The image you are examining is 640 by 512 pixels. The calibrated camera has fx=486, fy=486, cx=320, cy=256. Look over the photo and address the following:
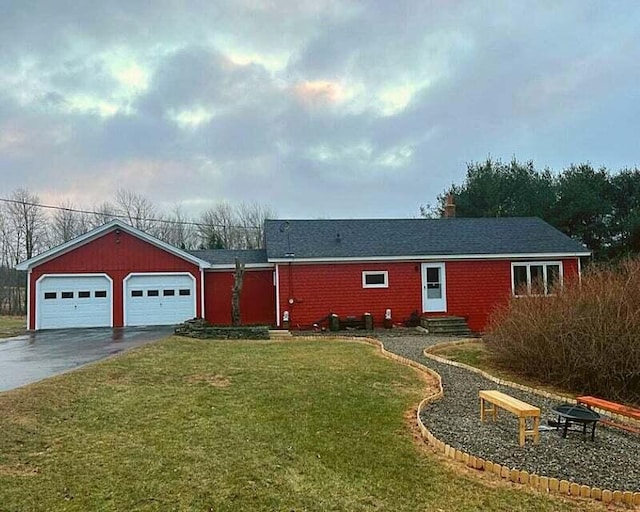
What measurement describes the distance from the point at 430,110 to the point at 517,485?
677 inches

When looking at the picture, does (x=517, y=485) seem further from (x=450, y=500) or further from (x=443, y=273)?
(x=443, y=273)

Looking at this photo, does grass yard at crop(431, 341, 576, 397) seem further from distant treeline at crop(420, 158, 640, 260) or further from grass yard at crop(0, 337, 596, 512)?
distant treeline at crop(420, 158, 640, 260)

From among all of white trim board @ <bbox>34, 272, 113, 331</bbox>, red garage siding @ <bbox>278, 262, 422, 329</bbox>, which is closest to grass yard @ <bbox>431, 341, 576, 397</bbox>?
red garage siding @ <bbox>278, 262, 422, 329</bbox>

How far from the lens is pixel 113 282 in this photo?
717 inches

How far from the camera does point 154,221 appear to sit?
118 feet

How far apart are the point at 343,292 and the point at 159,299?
7009 mm

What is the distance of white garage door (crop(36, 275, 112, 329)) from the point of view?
17.8m

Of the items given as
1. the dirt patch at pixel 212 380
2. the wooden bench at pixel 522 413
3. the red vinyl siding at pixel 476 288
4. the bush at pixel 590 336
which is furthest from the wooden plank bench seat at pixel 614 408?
the red vinyl siding at pixel 476 288

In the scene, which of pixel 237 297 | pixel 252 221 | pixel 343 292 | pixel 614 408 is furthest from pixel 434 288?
pixel 252 221

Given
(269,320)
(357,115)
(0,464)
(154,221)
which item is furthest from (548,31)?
(154,221)

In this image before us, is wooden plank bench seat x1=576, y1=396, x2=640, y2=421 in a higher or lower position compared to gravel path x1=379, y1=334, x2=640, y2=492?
Answer: higher

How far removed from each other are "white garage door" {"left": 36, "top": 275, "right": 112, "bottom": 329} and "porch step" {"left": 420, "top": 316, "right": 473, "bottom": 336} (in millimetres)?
11711

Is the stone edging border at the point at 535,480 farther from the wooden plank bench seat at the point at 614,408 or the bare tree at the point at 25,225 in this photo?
the bare tree at the point at 25,225

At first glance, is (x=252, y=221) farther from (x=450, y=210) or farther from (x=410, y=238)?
(x=410, y=238)
